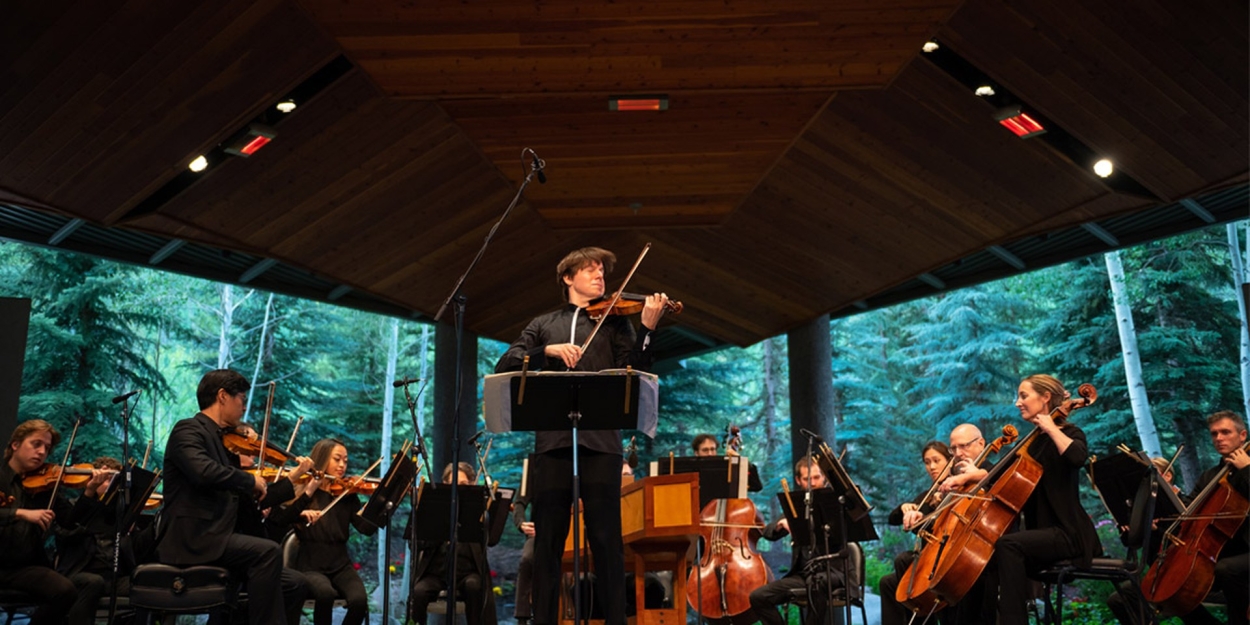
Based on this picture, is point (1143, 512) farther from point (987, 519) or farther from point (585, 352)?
point (585, 352)

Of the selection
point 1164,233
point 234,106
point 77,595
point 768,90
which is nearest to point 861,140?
point 768,90

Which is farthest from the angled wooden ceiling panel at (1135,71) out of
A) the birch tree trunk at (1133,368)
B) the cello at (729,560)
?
the birch tree trunk at (1133,368)

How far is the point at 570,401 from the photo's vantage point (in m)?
4.38


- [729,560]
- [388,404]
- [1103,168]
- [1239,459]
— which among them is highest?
[1103,168]

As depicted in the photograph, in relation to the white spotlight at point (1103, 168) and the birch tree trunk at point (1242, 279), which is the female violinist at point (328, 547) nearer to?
the white spotlight at point (1103, 168)

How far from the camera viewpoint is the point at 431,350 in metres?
26.2

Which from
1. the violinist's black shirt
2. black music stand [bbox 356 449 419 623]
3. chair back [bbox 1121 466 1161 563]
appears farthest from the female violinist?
chair back [bbox 1121 466 1161 563]

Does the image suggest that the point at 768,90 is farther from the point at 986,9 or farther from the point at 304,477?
the point at 304,477

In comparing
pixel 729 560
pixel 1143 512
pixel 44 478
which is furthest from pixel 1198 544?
pixel 44 478

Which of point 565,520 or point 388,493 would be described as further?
point 388,493

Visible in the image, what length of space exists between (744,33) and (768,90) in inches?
25.2

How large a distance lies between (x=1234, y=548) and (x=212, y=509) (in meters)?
5.93

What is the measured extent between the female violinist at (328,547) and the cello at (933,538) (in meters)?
3.63

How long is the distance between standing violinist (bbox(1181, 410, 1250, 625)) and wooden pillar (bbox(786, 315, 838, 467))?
498 cm
